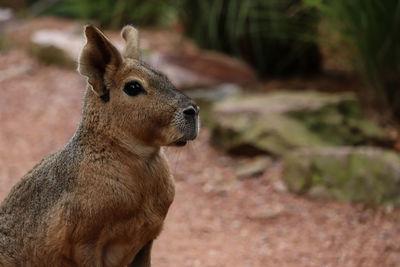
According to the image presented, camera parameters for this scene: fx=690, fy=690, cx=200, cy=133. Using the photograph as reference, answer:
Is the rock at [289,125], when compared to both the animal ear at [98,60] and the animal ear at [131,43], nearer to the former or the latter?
the animal ear at [131,43]

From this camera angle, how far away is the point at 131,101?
3.36m

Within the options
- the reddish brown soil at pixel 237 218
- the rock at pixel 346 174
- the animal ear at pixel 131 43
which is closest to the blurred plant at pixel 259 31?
the reddish brown soil at pixel 237 218

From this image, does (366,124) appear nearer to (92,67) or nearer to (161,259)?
(161,259)

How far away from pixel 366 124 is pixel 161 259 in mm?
3533

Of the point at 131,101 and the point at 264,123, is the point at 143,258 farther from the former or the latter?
the point at 264,123

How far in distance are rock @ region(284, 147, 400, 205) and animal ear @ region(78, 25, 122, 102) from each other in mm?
3577

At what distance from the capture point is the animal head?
3303 millimetres

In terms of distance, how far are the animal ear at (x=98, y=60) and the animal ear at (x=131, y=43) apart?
0.26 meters

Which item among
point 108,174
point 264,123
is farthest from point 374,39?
point 108,174

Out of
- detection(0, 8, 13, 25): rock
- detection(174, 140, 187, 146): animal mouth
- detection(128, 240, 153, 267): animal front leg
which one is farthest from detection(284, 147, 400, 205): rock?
detection(0, 8, 13, 25): rock

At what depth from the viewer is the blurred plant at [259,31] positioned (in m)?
9.77

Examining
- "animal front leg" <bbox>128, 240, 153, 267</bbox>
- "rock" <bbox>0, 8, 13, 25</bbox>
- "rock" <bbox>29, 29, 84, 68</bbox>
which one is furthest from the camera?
"rock" <bbox>0, 8, 13, 25</bbox>

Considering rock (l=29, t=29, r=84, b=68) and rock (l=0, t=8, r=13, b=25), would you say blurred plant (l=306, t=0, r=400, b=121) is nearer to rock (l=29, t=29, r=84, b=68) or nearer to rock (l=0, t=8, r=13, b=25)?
rock (l=29, t=29, r=84, b=68)

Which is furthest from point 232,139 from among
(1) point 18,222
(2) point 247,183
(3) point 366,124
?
(1) point 18,222
